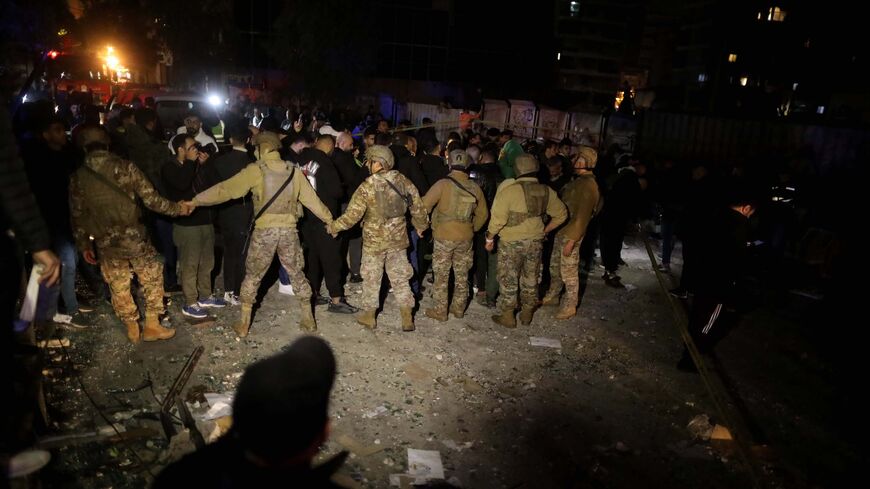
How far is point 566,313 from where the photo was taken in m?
7.27

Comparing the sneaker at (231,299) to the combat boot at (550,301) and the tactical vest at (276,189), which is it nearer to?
the tactical vest at (276,189)

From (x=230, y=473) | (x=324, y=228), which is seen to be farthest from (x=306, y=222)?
(x=230, y=473)

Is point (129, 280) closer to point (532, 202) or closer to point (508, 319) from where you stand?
point (508, 319)

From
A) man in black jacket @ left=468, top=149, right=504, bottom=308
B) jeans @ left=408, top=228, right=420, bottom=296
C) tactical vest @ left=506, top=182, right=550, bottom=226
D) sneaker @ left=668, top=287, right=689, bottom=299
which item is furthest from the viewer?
sneaker @ left=668, top=287, right=689, bottom=299

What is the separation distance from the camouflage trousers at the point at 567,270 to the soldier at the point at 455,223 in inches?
49.0

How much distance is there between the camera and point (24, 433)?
9.99 ft

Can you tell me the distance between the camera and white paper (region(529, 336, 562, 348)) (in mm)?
6477

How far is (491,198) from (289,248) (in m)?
3.14

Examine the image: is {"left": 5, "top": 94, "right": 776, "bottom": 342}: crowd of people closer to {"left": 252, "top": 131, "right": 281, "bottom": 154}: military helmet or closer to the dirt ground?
{"left": 252, "top": 131, "right": 281, "bottom": 154}: military helmet

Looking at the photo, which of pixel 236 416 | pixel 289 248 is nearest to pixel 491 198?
pixel 289 248

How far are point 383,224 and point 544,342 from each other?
246 cm

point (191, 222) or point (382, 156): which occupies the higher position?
point (382, 156)

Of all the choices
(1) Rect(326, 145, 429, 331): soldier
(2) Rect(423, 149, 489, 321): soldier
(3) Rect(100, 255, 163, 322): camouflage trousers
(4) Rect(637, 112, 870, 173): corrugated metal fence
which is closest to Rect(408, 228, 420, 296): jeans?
(2) Rect(423, 149, 489, 321): soldier

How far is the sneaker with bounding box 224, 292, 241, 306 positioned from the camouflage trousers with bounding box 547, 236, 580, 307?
428 centimetres
